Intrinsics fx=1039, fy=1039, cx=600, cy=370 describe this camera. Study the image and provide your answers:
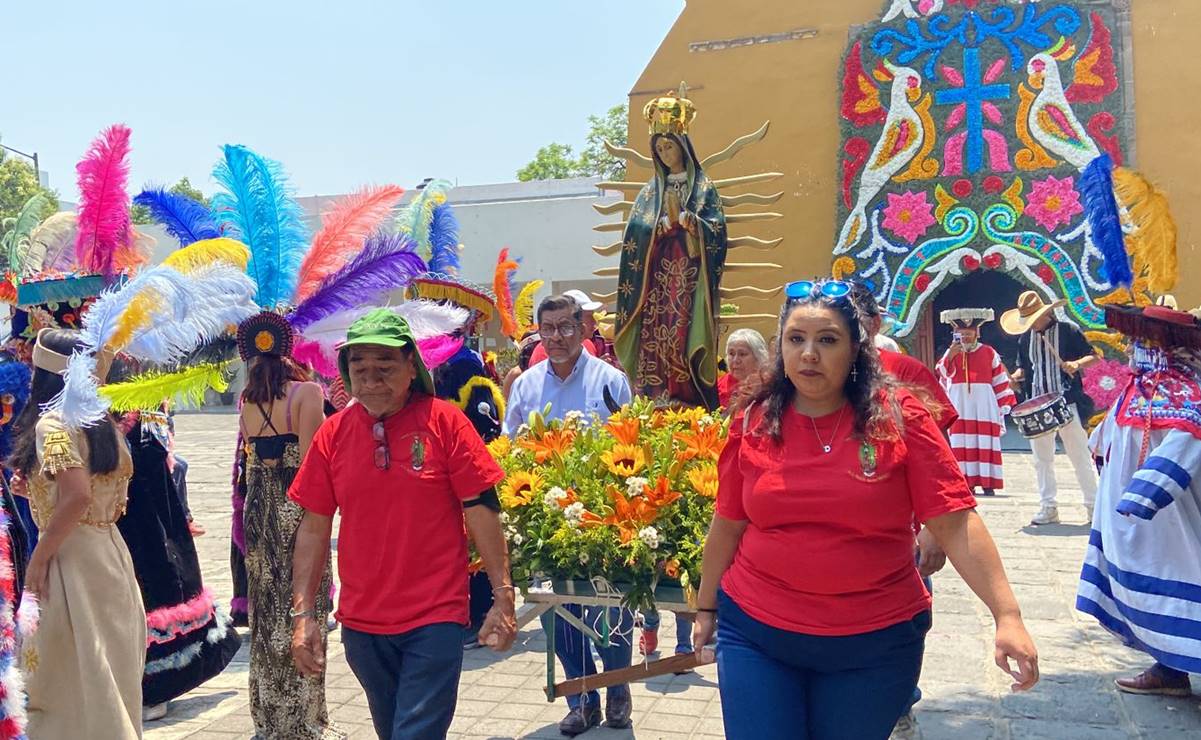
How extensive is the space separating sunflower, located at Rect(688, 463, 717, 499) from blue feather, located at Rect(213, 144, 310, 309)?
2051 millimetres

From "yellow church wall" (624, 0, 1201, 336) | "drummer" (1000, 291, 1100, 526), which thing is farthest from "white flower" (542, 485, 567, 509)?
"yellow church wall" (624, 0, 1201, 336)

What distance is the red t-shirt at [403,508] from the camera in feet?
10.2

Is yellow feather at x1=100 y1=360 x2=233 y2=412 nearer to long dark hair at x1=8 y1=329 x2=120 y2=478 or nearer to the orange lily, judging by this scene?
long dark hair at x1=8 y1=329 x2=120 y2=478

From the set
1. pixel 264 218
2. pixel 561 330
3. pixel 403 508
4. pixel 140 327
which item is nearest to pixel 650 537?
pixel 403 508

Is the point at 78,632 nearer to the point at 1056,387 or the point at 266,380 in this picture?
the point at 266,380

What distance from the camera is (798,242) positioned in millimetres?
17609

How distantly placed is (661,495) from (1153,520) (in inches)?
98.0

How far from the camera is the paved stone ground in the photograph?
449 centimetres

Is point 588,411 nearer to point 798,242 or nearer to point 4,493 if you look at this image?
point 4,493

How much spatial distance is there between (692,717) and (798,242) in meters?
13.8

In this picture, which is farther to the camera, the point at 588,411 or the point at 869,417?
the point at 588,411

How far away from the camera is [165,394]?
13.5 feet

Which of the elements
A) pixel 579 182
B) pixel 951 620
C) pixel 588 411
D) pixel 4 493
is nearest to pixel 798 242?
pixel 579 182

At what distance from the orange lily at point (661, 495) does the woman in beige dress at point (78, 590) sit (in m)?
2.03
